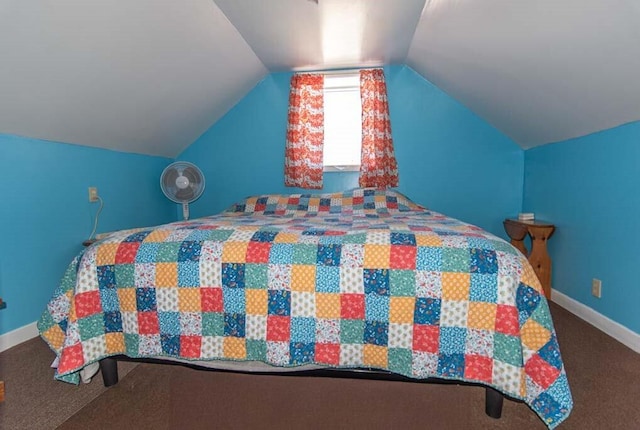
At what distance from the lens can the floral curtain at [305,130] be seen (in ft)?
12.1

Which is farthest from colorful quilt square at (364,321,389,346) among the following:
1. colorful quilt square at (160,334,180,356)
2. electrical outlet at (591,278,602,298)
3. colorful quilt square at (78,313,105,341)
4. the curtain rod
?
the curtain rod

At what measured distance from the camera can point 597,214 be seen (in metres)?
2.42

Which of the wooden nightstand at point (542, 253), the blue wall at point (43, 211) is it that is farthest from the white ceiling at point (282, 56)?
the wooden nightstand at point (542, 253)

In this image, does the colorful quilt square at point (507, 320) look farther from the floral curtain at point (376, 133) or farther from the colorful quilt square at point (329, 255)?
the floral curtain at point (376, 133)

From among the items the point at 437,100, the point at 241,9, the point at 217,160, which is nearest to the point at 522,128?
the point at 437,100

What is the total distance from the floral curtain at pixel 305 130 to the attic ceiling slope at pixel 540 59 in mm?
1049

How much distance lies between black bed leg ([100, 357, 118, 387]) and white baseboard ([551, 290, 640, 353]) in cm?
284

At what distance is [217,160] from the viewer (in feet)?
12.9

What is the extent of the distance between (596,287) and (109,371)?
3027mm

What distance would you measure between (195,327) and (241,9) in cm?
215

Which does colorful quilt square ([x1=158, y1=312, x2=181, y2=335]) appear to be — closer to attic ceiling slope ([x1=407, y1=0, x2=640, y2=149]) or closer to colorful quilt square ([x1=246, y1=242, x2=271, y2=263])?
colorful quilt square ([x1=246, y1=242, x2=271, y2=263])

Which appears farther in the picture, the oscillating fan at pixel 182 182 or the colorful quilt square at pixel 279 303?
A: the oscillating fan at pixel 182 182

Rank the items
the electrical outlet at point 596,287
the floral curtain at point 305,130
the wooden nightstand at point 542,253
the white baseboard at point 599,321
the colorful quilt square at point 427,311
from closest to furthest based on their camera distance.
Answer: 1. the colorful quilt square at point 427,311
2. the white baseboard at point 599,321
3. the electrical outlet at point 596,287
4. the wooden nightstand at point 542,253
5. the floral curtain at point 305,130

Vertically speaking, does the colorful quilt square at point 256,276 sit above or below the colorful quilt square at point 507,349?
above
